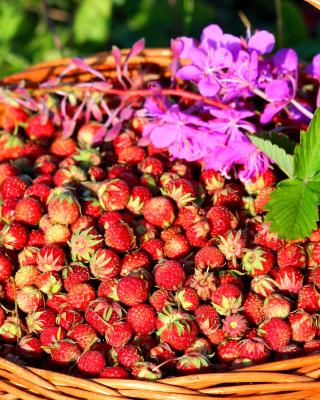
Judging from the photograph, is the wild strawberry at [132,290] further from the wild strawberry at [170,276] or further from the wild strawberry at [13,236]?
the wild strawberry at [13,236]

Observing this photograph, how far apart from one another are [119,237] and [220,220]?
0.23 metres

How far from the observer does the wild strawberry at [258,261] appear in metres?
1.00

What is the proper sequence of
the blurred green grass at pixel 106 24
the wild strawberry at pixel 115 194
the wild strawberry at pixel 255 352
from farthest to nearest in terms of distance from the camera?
the blurred green grass at pixel 106 24 → the wild strawberry at pixel 115 194 → the wild strawberry at pixel 255 352

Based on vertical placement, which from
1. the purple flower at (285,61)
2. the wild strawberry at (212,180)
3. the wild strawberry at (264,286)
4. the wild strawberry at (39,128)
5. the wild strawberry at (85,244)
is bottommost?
the wild strawberry at (264,286)

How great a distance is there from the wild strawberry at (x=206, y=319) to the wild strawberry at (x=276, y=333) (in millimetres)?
95

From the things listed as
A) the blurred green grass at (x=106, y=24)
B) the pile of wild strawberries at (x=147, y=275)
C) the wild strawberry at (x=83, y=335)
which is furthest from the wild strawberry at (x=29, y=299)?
the blurred green grass at (x=106, y=24)

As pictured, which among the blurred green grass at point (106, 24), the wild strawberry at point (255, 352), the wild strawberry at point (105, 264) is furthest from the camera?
the blurred green grass at point (106, 24)

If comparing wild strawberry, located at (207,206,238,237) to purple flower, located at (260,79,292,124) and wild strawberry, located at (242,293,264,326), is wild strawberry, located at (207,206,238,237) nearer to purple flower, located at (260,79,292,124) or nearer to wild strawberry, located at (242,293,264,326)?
wild strawberry, located at (242,293,264,326)

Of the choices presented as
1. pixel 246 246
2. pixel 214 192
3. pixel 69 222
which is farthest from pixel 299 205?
pixel 69 222

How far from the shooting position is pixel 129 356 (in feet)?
2.87

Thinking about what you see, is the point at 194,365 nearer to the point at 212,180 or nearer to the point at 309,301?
the point at 309,301

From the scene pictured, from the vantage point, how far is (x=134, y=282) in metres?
0.94

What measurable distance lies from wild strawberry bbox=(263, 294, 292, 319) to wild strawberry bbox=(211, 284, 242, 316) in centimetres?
6

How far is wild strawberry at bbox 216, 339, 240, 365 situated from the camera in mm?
908
